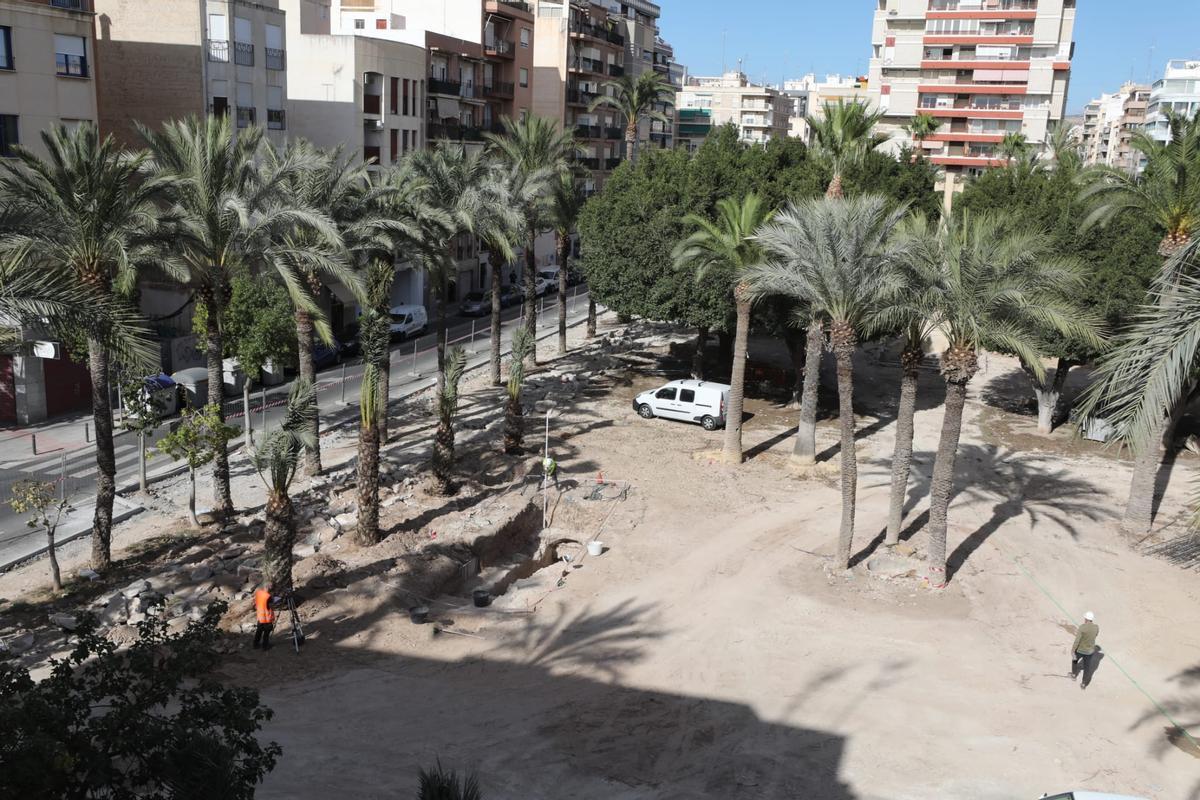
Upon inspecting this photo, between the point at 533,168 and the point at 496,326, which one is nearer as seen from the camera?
the point at 496,326

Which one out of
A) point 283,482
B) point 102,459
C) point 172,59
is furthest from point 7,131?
point 283,482

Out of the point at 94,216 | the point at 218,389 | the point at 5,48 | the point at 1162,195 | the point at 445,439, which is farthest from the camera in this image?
the point at 5,48

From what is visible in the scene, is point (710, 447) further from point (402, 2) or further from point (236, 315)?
point (402, 2)

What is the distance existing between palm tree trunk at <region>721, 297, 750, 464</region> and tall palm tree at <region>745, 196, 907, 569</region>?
591cm

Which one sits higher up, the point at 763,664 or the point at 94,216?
the point at 94,216

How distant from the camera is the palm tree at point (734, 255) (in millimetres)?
26734

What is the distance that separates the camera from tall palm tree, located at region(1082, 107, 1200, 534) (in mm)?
23562

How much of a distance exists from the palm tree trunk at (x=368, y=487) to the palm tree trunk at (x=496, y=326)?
15.0 metres

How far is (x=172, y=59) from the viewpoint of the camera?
133 feet

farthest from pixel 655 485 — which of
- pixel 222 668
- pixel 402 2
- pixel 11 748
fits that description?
pixel 402 2

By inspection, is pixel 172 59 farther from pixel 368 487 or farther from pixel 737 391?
pixel 737 391

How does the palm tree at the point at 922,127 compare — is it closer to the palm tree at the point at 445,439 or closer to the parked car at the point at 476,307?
the parked car at the point at 476,307

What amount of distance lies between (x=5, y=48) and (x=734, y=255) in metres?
25.3

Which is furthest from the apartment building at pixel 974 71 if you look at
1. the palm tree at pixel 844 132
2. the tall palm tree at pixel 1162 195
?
the tall palm tree at pixel 1162 195
